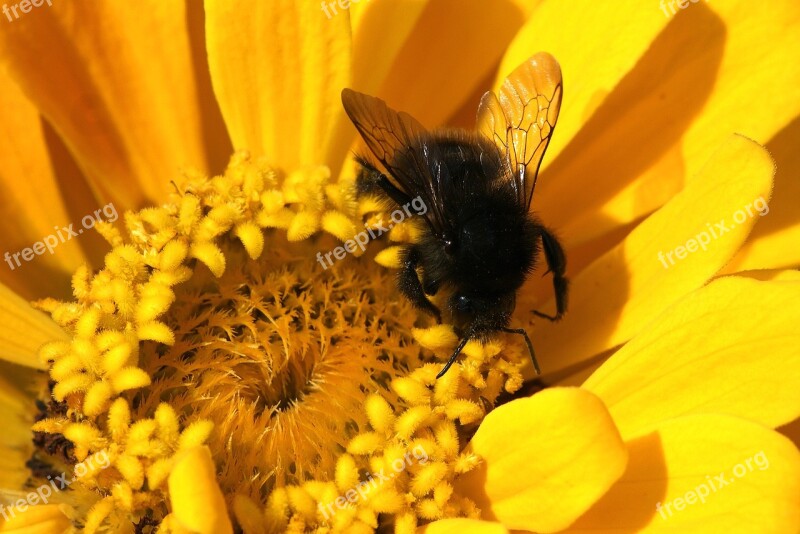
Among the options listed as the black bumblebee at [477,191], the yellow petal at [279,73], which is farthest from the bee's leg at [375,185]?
the yellow petal at [279,73]

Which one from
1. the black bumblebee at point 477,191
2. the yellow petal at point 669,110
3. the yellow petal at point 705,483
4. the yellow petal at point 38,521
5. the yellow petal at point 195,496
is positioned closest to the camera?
the yellow petal at point 195,496

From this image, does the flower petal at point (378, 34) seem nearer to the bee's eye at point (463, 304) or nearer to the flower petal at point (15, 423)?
the bee's eye at point (463, 304)

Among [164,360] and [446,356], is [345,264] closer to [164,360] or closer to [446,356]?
[446,356]

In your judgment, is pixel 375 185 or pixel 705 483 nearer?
pixel 705 483

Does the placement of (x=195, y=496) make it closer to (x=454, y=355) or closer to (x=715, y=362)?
(x=454, y=355)

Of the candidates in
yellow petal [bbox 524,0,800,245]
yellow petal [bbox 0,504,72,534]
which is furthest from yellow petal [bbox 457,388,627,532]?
yellow petal [bbox 0,504,72,534]

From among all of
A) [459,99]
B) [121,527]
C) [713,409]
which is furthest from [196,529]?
[459,99]

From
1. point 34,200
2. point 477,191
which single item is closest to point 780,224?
point 477,191

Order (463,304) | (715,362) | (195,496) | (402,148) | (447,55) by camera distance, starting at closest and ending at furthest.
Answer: (195,496) < (715,362) < (463,304) < (402,148) < (447,55)
